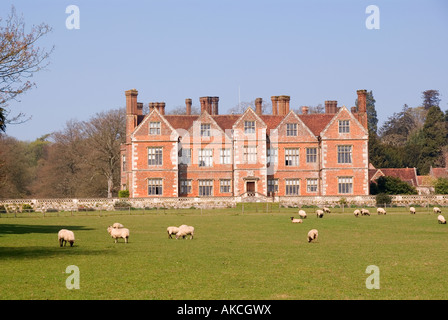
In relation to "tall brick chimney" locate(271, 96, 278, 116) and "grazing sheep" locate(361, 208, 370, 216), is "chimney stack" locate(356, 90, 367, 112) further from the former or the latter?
"grazing sheep" locate(361, 208, 370, 216)

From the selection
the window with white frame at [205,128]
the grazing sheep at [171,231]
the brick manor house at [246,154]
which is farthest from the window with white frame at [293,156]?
the grazing sheep at [171,231]

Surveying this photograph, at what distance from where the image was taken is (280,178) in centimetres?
7356

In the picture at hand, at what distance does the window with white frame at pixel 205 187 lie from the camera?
73.6 meters

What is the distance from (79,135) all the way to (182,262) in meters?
74.8

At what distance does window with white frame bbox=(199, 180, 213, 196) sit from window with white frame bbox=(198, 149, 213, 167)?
1713 millimetres

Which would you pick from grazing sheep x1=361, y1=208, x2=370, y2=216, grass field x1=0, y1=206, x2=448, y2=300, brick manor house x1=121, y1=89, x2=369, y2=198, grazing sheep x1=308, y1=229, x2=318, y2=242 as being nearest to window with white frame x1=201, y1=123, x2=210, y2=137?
brick manor house x1=121, y1=89, x2=369, y2=198

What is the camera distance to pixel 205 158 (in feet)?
242

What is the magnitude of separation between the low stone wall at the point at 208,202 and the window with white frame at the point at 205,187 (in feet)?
8.11

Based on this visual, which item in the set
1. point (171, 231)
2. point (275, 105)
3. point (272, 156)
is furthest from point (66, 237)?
point (275, 105)

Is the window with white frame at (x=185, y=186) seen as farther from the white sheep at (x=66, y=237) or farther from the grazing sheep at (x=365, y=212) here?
the white sheep at (x=66, y=237)

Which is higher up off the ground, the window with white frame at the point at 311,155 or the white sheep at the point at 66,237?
the window with white frame at the point at 311,155

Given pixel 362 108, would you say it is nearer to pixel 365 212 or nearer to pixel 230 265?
pixel 365 212
